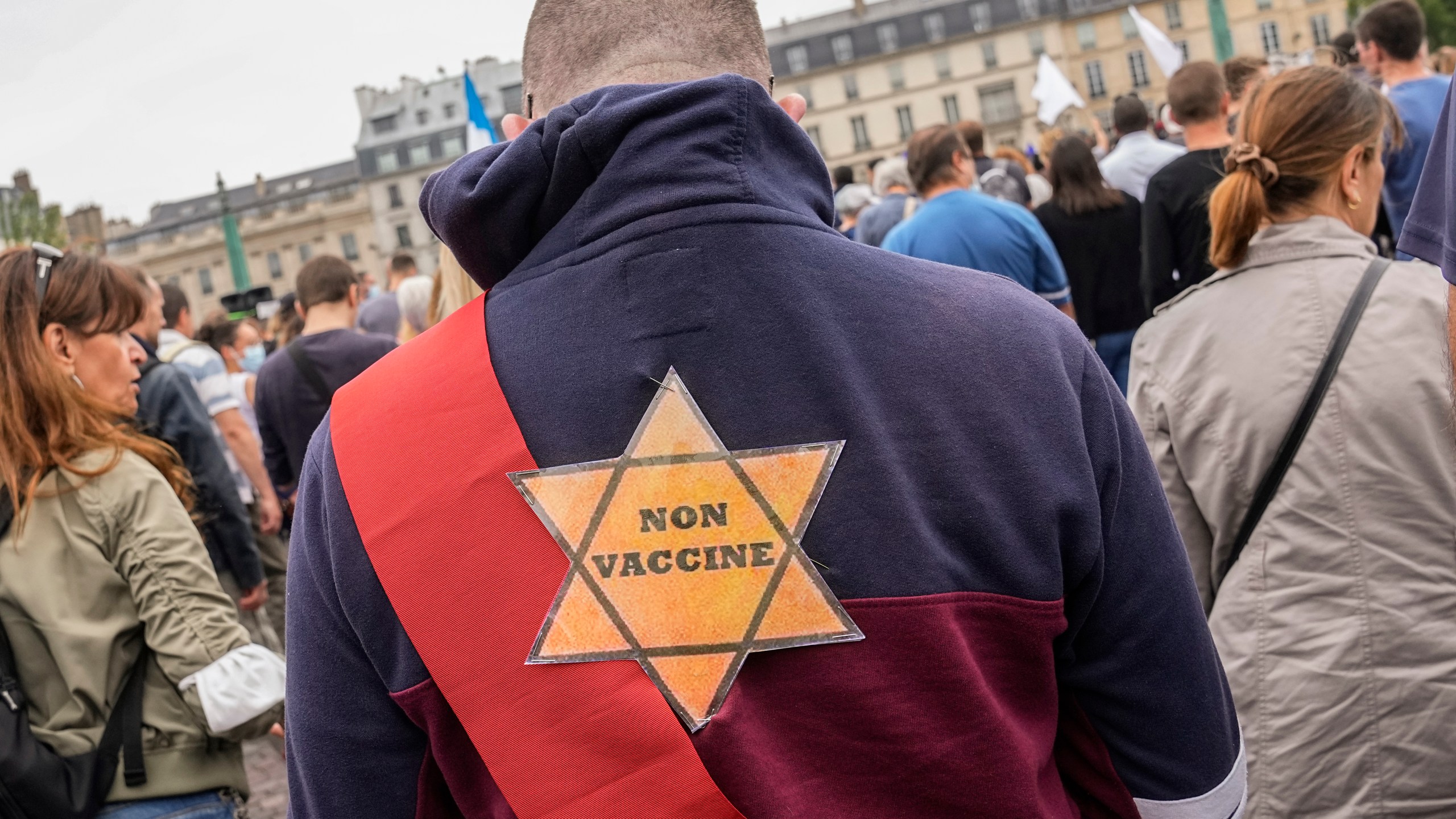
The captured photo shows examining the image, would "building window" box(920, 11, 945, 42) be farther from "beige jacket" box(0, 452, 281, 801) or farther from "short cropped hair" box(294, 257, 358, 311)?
"beige jacket" box(0, 452, 281, 801)

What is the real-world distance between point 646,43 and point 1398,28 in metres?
5.42

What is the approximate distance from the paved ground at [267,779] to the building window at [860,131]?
A: 67013 millimetres

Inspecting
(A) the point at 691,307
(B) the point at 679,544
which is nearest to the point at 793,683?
(B) the point at 679,544

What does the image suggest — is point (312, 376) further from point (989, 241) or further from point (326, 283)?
point (989, 241)

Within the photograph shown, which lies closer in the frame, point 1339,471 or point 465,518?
point 465,518

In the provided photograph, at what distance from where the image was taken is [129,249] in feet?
264

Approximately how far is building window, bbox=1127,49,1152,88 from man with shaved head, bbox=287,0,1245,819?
246ft

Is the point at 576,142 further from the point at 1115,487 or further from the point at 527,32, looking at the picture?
the point at 1115,487

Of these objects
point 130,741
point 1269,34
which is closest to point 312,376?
point 130,741

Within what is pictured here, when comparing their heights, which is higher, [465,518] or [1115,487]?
[465,518]

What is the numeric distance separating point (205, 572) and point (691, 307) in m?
1.85

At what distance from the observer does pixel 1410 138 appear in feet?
18.2

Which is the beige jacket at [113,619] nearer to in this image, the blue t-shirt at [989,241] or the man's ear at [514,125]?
the man's ear at [514,125]

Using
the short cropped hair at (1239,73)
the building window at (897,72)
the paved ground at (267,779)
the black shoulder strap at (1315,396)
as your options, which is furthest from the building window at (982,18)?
the black shoulder strap at (1315,396)
